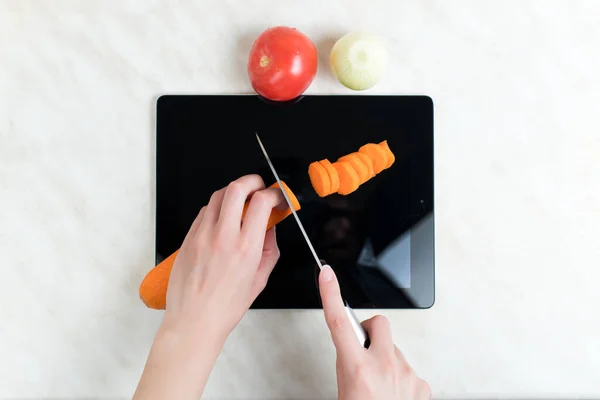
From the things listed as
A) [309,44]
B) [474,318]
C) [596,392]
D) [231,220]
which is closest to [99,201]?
[231,220]

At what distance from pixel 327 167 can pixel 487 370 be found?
43 centimetres

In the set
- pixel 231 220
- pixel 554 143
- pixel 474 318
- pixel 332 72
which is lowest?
pixel 474 318

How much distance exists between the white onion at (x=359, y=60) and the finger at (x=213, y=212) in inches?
10.7

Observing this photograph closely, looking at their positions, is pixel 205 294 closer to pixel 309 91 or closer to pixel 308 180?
pixel 308 180

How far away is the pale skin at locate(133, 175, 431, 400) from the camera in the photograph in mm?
606

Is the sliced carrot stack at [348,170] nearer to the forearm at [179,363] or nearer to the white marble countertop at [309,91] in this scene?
the white marble countertop at [309,91]

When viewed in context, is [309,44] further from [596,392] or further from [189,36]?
[596,392]

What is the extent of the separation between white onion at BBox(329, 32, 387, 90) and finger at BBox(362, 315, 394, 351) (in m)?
0.37

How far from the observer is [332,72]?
803 millimetres

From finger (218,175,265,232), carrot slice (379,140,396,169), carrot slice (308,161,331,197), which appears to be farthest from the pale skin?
carrot slice (379,140,396,169)

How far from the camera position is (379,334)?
0.66 meters

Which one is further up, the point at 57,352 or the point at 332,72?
the point at 332,72

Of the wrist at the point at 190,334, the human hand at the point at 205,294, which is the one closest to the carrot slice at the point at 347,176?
the human hand at the point at 205,294

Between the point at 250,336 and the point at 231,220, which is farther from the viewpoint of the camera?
the point at 250,336
